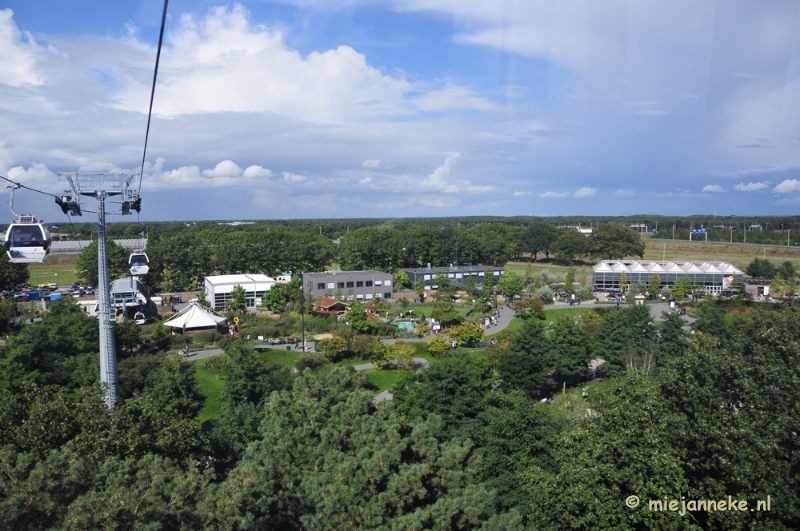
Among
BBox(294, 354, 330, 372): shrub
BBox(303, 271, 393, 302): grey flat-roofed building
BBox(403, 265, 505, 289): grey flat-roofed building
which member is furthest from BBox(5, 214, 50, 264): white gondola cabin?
BBox(403, 265, 505, 289): grey flat-roofed building

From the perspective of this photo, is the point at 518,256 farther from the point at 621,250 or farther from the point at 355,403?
the point at 355,403

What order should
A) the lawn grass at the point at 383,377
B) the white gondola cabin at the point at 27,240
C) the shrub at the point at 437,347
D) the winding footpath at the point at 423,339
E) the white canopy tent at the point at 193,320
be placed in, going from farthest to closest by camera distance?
1. the white canopy tent at the point at 193,320
2. the shrub at the point at 437,347
3. the winding footpath at the point at 423,339
4. the lawn grass at the point at 383,377
5. the white gondola cabin at the point at 27,240

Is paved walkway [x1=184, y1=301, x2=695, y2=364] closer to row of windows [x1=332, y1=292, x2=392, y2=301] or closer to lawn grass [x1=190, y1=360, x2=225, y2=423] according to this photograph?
lawn grass [x1=190, y1=360, x2=225, y2=423]

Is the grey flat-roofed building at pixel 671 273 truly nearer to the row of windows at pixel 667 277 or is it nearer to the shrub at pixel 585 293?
the row of windows at pixel 667 277

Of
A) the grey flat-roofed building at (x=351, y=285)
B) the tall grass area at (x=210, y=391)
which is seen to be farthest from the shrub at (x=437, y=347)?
the grey flat-roofed building at (x=351, y=285)

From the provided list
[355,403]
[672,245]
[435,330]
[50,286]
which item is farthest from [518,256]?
[355,403]

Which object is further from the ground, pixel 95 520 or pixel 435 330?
pixel 95 520

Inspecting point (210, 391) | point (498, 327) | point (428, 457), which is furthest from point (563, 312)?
point (428, 457)
